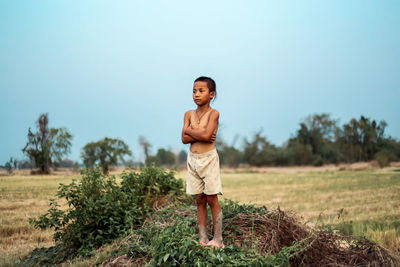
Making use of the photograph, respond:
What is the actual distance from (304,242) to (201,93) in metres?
2.52

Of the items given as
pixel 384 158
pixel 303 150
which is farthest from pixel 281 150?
pixel 384 158

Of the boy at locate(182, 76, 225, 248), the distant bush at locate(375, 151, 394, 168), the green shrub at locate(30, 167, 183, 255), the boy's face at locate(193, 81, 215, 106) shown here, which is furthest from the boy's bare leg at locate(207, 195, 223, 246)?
the distant bush at locate(375, 151, 394, 168)

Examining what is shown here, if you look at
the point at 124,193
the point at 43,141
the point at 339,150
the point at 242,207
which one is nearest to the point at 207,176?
the point at 242,207

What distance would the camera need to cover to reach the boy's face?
4.34 meters

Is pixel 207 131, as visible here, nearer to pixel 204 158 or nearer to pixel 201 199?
pixel 204 158

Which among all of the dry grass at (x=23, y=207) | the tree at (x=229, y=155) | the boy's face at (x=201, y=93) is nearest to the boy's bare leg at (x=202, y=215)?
the boy's face at (x=201, y=93)

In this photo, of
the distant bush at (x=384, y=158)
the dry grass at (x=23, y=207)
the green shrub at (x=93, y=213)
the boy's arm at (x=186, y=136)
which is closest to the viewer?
the boy's arm at (x=186, y=136)

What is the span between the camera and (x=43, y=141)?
296 inches

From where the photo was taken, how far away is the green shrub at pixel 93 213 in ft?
19.1

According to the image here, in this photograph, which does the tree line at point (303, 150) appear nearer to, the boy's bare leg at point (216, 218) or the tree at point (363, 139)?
the tree at point (363, 139)

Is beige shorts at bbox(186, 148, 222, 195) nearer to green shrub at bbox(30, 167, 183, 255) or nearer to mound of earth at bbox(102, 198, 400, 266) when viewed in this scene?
mound of earth at bbox(102, 198, 400, 266)

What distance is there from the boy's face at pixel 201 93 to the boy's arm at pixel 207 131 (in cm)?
22

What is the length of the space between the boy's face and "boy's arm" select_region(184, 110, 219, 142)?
8.6 inches

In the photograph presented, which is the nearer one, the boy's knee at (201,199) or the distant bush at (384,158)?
the boy's knee at (201,199)
